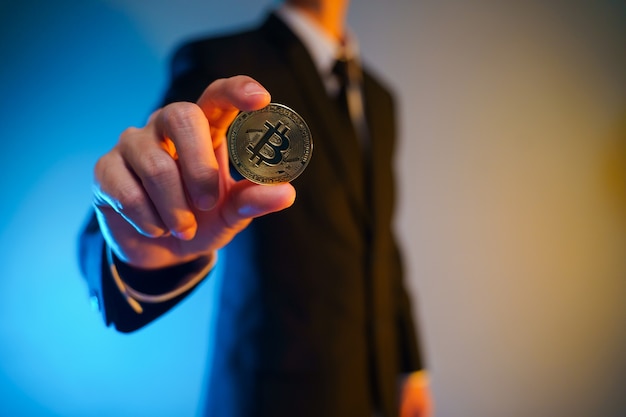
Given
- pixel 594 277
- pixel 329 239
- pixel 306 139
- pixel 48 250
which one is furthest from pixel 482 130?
pixel 48 250

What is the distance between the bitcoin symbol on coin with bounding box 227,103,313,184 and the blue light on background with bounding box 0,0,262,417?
40 centimetres

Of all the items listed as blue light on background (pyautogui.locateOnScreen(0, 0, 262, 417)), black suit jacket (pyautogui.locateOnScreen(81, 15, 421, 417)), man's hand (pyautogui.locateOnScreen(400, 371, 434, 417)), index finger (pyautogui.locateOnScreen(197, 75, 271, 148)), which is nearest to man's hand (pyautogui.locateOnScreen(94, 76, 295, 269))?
index finger (pyautogui.locateOnScreen(197, 75, 271, 148))

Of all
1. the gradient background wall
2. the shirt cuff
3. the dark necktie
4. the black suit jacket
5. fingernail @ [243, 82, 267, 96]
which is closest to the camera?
fingernail @ [243, 82, 267, 96]

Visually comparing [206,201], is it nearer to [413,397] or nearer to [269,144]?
[269,144]

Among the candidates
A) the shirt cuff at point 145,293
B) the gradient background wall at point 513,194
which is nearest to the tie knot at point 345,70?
the gradient background wall at point 513,194

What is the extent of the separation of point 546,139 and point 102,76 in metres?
1.24

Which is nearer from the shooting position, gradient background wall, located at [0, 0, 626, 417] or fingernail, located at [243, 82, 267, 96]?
fingernail, located at [243, 82, 267, 96]

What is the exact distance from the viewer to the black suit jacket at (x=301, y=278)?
0.66 m

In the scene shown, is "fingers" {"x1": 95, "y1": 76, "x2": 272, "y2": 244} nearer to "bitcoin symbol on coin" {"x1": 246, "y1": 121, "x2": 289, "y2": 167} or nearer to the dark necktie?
"bitcoin symbol on coin" {"x1": 246, "y1": 121, "x2": 289, "y2": 167}

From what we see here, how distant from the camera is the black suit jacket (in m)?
0.66

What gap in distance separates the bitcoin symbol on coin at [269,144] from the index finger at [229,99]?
20 millimetres

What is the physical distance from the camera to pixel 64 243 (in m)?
0.73

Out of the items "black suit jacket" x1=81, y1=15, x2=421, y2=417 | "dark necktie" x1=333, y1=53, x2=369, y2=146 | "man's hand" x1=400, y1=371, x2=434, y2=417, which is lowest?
"man's hand" x1=400, y1=371, x2=434, y2=417

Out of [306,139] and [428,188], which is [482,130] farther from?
[306,139]
